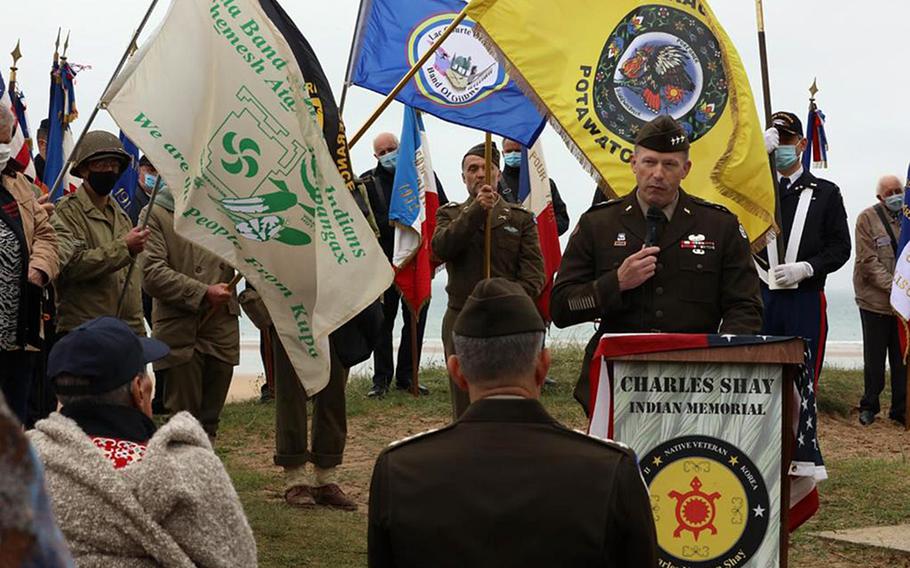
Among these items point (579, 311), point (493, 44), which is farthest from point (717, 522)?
point (493, 44)

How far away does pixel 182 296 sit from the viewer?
7750 millimetres

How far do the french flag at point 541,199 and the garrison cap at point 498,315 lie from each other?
30.4 ft

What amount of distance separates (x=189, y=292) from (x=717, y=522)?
3954 millimetres

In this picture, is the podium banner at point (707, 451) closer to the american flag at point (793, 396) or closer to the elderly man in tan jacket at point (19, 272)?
the american flag at point (793, 396)

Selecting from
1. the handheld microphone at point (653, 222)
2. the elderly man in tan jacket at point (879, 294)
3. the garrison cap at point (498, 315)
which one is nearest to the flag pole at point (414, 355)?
the elderly man in tan jacket at point (879, 294)

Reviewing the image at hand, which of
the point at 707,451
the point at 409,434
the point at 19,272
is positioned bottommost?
the point at 409,434

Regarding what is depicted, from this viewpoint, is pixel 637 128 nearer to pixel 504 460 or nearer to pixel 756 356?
pixel 756 356

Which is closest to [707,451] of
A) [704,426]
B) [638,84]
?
[704,426]

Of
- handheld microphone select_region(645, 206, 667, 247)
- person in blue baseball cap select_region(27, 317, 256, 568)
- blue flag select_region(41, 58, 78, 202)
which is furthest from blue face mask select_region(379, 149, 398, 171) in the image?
person in blue baseball cap select_region(27, 317, 256, 568)

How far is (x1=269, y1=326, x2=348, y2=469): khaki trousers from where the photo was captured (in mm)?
7699

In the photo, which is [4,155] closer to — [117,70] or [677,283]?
[117,70]

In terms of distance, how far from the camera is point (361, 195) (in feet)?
24.3

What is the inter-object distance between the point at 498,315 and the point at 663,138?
2939 mm

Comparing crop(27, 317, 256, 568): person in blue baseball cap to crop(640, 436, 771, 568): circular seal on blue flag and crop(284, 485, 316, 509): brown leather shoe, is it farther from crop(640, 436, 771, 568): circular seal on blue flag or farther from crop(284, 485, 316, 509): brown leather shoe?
crop(284, 485, 316, 509): brown leather shoe
